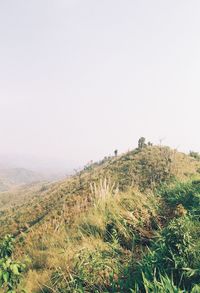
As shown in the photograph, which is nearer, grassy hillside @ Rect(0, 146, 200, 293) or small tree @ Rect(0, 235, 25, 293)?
grassy hillside @ Rect(0, 146, 200, 293)

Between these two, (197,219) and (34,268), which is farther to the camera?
(34,268)

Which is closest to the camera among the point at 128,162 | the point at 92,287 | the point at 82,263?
the point at 92,287

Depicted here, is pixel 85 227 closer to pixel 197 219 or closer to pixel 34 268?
pixel 34 268

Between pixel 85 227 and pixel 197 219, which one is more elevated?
pixel 197 219

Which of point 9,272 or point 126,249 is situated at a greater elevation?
point 126,249

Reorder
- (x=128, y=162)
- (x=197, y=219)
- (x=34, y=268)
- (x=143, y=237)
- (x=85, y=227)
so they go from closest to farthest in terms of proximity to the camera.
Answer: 1. (x=197, y=219)
2. (x=143, y=237)
3. (x=34, y=268)
4. (x=85, y=227)
5. (x=128, y=162)

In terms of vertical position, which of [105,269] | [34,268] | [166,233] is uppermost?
[166,233]

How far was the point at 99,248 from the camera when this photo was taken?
602 cm

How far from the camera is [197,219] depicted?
578 centimetres

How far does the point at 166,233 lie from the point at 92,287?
138 cm

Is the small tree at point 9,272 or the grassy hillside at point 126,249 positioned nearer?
the grassy hillside at point 126,249

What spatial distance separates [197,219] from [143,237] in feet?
3.78

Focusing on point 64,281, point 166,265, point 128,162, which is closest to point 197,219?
point 166,265

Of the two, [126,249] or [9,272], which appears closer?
[9,272]
